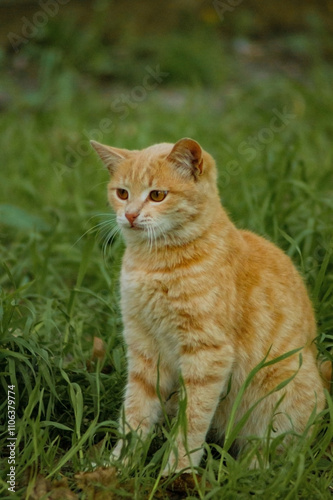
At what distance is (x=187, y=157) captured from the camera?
2.74 m

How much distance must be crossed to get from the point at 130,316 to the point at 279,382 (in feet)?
2.11

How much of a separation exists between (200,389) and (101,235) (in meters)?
1.91

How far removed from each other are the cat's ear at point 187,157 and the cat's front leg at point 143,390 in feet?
2.47

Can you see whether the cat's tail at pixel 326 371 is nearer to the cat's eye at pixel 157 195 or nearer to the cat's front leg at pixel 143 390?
the cat's front leg at pixel 143 390

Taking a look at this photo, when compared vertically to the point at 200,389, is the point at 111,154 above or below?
above

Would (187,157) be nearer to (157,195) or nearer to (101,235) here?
(157,195)

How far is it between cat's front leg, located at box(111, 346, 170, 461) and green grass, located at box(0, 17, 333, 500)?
0.10 m

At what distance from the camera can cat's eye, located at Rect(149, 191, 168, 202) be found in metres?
2.77

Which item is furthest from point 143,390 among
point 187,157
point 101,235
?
A: point 101,235

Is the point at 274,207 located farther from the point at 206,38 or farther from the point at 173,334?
the point at 206,38

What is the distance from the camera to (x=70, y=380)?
3061mm

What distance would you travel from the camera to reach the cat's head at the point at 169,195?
275cm

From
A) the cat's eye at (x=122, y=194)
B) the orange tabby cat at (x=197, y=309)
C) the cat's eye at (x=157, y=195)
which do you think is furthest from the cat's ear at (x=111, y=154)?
the cat's eye at (x=157, y=195)

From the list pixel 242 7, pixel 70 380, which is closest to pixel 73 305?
pixel 70 380
